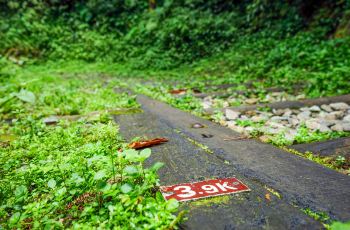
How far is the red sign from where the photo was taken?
1.75 m

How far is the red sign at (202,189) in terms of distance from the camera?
68.9 inches

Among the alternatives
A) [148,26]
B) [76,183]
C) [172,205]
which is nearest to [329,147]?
[172,205]

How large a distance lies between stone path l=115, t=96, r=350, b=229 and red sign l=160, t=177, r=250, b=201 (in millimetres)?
62

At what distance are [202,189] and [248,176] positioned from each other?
1.16ft

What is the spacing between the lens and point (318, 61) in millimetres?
6734

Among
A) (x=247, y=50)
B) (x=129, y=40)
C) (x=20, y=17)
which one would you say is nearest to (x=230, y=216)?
(x=247, y=50)

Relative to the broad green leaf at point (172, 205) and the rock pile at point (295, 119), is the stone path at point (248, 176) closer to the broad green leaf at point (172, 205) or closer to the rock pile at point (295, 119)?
the broad green leaf at point (172, 205)

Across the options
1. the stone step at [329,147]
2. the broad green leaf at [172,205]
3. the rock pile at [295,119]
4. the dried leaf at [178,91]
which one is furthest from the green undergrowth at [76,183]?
the dried leaf at [178,91]

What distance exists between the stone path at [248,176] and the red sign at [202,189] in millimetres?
62

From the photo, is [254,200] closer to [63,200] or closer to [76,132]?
[63,200]

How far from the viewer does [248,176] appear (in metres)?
2.02

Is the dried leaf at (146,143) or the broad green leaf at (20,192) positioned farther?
the dried leaf at (146,143)

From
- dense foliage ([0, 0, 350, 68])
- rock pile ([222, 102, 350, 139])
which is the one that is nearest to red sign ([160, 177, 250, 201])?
rock pile ([222, 102, 350, 139])

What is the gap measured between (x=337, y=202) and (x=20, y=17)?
14.1 m
